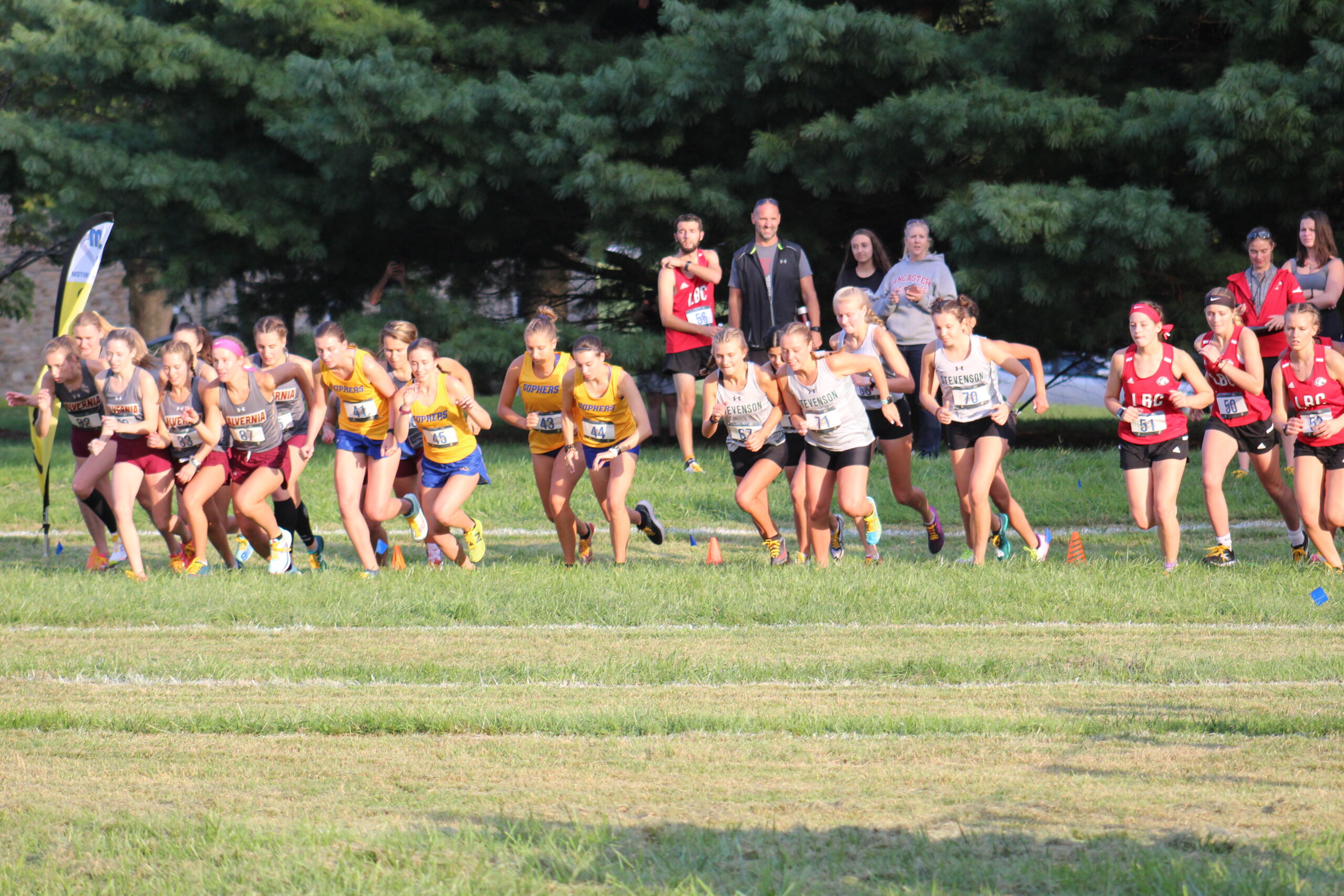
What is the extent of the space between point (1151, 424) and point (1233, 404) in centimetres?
91

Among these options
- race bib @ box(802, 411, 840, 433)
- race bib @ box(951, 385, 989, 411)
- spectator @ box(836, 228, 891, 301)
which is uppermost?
spectator @ box(836, 228, 891, 301)

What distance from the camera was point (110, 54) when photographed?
16.9 metres

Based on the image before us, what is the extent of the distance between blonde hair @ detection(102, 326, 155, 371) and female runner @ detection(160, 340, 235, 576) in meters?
0.21

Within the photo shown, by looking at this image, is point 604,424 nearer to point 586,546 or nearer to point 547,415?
point 547,415

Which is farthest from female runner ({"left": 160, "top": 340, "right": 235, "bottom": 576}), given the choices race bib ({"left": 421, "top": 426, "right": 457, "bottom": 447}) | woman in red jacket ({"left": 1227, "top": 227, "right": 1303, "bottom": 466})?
woman in red jacket ({"left": 1227, "top": 227, "right": 1303, "bottom": 466})

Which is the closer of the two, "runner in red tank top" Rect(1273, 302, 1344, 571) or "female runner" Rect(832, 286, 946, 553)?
"runner in red tank top" Rect(1273, 302, 1344, 571)

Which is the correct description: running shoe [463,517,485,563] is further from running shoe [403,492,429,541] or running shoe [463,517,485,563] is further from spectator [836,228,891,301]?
spectator [836,228,891,301]

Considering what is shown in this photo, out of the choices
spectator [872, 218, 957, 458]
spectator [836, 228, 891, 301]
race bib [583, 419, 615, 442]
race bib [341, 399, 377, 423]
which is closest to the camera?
race bib [583, 419, 615, 442]

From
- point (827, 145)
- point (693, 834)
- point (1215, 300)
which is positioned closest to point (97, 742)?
point (693, 834)

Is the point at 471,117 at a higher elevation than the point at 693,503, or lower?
higher

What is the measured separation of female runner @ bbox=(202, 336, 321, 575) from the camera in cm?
981

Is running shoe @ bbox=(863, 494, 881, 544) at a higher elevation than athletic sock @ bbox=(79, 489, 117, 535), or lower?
lower

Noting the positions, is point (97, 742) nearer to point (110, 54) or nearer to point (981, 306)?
point (981, 306)

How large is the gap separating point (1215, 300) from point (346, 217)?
1228cm
